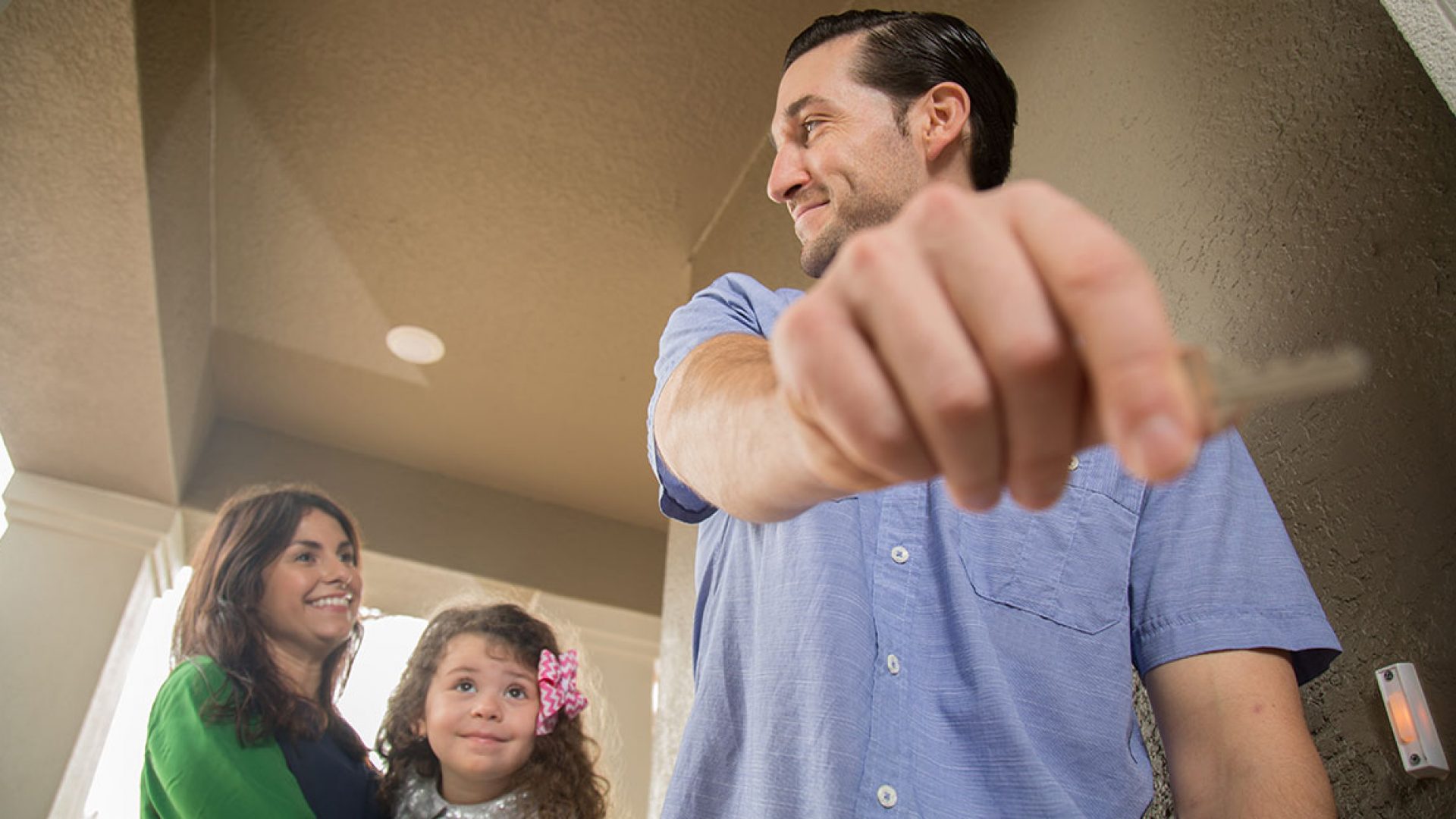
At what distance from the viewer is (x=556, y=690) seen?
5.05ft

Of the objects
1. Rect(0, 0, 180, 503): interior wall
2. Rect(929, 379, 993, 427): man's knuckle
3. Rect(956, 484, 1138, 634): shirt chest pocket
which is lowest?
Rect(929, 379, 993, 427): man's knuckle

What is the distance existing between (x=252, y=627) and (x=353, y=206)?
42.2 inches

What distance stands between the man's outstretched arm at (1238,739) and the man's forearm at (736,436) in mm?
432

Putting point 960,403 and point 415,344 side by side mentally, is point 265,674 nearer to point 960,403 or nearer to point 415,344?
point 415,344

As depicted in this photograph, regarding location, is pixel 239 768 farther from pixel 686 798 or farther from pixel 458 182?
pixel 458 182

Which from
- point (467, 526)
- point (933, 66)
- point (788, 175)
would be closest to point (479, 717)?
point (788, 175)

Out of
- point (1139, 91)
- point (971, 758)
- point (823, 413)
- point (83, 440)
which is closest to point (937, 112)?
point (1139, 91)

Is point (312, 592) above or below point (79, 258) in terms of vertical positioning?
below

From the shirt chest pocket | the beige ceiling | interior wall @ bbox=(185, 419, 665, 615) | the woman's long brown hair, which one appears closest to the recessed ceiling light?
the beige ceiling

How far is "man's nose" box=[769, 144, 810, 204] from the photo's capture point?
0.91 m

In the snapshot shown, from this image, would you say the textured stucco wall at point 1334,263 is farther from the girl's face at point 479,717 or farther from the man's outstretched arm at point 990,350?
the girl's face at point 479,717

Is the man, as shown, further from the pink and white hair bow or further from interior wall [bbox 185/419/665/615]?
interior wall [bbox 185/419/665/615]

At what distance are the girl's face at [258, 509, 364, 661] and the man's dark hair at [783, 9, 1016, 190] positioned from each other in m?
1.19

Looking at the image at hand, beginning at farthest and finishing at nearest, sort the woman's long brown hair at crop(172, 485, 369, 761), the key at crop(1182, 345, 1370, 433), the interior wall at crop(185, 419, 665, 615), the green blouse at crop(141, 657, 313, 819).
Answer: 1. the interior wall at crop(185, 419, 665, 615)
2. the woman's long brown hair at crop(172, 485, 369, 761)
3. the green blouse at crop(141, 657, 313, 819)
4. the key at crop(1182, 345, 1370, 433)
